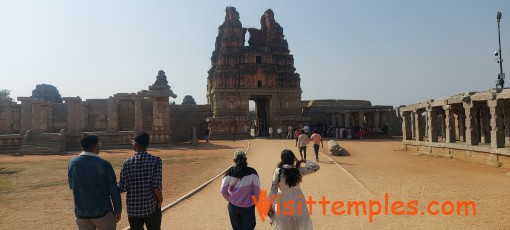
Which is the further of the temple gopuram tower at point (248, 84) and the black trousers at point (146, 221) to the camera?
the temple gopuram tower at point (248, 84)

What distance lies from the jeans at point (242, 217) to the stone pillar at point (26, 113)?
29953 mm

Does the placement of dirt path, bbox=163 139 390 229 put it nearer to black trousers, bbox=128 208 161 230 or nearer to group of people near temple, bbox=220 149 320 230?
group of people near temple, bbox=220 149 320 230

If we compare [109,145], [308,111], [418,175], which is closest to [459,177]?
[418,175]

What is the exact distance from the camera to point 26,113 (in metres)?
28.7

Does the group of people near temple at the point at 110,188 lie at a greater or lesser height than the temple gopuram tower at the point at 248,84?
lesser

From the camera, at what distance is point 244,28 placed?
4384cm

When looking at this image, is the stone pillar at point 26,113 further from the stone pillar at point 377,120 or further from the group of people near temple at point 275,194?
the stone pillar at point 377,120

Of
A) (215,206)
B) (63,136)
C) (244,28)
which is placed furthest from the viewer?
(244,28)

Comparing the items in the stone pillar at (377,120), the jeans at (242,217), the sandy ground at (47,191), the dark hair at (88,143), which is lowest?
the sandy ground at (47,191)

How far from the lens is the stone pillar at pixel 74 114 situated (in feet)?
94.6

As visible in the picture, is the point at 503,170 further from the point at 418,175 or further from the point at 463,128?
the point at 463,128

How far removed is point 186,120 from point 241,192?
33.5m

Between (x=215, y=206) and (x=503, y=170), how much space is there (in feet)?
38.5

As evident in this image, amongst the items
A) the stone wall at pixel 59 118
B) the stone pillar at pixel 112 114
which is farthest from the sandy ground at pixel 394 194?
the stone wall at pixel 59 118
